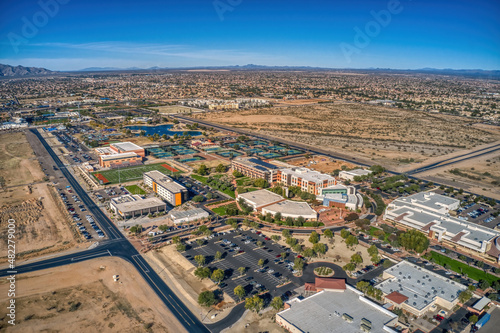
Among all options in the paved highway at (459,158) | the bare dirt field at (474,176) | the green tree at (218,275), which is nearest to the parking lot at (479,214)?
the bare dirt field at (474,176)

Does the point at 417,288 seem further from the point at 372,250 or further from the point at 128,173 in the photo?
the point at 128,173

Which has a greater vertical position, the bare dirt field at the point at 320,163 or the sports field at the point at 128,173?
the bare dirt field at the point at 320,163

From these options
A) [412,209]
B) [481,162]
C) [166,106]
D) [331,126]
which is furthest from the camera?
[166,106]

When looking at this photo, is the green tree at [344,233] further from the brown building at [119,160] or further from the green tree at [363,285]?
the brown building at [119,160]

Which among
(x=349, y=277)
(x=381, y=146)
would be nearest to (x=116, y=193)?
(x=349, y=277)

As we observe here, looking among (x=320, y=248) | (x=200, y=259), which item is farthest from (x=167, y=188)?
(x=320, y=248)

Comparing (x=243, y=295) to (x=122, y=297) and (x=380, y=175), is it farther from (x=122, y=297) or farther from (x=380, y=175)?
(x=380, y=175)

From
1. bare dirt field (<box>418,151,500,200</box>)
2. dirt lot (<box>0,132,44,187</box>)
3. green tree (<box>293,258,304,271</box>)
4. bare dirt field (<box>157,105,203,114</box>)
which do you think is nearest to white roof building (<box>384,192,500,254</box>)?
bare dirt field (<box>418,151,500,200</box>)
